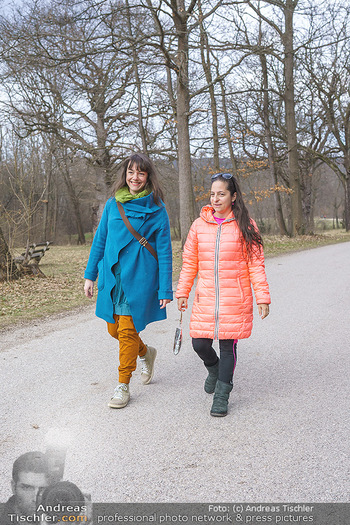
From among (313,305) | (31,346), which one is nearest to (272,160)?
(313,305)

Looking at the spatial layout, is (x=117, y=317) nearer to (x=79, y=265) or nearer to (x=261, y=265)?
(x=261, y=265)

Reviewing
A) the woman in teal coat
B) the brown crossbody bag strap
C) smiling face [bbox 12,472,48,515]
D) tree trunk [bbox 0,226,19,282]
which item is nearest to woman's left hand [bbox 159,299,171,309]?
the woman in teal coat

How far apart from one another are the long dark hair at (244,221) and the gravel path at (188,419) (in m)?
1.23

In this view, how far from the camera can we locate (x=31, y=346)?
215 inches

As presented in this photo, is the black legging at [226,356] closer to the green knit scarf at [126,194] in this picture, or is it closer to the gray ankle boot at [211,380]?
the gray ankle boot at [211,380]

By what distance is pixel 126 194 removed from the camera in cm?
376

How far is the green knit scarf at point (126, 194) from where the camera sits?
12.2 feet

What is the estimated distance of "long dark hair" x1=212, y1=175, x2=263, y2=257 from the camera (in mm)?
3527

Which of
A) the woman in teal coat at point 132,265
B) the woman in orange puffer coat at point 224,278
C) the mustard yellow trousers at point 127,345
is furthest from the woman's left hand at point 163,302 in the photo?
the mustard yellow trousers at point 127,345

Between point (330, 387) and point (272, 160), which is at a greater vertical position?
point (272, 160)

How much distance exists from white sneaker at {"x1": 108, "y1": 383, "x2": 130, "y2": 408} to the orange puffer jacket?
2.29ft

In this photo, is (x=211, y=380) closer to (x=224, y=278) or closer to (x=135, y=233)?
(x=224, y=278)

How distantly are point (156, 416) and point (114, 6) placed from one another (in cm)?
1138

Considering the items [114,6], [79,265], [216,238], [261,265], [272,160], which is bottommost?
[79,265]
